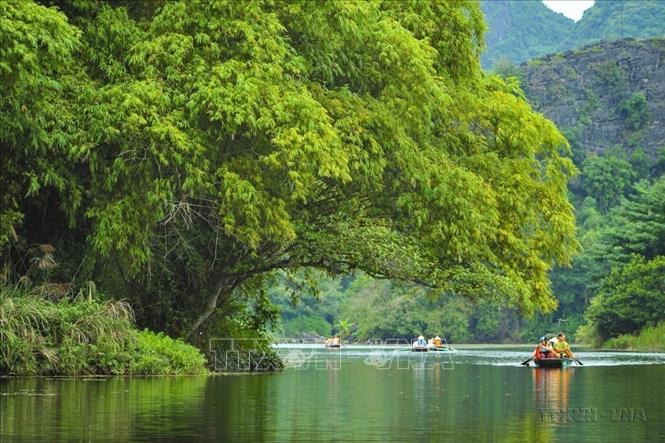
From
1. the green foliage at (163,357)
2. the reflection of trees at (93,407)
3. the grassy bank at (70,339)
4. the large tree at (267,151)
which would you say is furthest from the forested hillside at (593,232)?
the reflection of trees at (93,407)

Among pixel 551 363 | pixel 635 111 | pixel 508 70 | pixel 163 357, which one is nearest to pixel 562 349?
pixel 551 363

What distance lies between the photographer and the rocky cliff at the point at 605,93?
5103 inches

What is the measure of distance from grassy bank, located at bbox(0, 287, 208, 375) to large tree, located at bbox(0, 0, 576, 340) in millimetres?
1183

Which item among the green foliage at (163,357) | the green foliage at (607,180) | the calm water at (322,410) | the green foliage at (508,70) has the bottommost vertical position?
the calm water at (322,410)

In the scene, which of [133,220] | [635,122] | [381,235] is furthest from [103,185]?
[635,122]

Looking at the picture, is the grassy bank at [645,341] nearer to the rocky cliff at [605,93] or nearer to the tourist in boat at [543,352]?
the tourist in boat at [543,352]

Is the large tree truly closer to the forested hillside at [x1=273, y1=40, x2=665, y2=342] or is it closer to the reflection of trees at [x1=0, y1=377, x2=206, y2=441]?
the reflection of trees at [x1=0, y1=377, x2=206, y2=441]

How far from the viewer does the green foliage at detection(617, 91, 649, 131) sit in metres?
131

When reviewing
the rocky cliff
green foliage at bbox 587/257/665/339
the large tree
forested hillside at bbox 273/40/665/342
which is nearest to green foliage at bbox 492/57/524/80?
the rocky cliff

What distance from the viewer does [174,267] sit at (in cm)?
2834

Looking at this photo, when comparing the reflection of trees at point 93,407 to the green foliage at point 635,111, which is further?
the green foliage at point 635,111

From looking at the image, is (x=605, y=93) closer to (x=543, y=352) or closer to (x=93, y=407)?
Result: (x=543, y=352)

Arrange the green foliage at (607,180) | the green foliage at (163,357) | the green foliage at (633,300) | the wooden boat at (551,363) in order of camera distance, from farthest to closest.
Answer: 1. the green foliage at (607,180)
2. the green foliage at (633,300)
3. the wooden boat at (551,363)
4. the green foliage at (163,357)

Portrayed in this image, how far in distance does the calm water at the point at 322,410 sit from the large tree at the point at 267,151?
3.05 m
